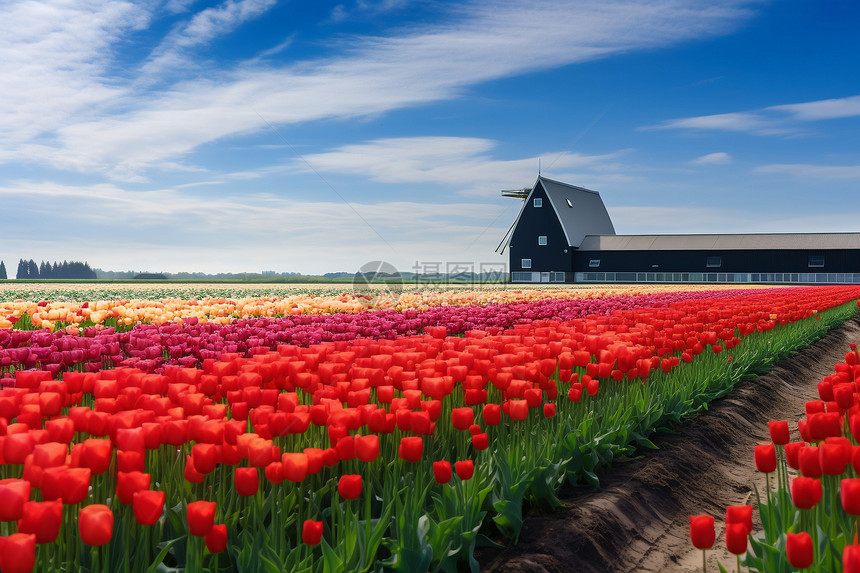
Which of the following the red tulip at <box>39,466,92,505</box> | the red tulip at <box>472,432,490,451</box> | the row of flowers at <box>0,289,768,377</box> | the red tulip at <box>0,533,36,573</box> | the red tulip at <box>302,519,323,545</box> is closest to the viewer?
the red tulip at <box>0,533,36,573</box>

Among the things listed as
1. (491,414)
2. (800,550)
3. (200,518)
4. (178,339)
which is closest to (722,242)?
(178,339)

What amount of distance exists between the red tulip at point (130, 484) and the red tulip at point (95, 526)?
10.5 inches

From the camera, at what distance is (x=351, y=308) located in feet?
46.8

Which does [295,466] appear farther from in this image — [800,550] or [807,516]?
[807,516]

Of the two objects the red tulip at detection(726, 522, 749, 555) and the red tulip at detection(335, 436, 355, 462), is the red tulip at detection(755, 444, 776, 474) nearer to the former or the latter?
the red tulip at detection(726, 522, 749, 555)

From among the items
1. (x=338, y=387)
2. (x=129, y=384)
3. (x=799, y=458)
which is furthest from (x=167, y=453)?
(x=799, y=458)

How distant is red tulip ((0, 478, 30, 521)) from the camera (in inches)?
89.4

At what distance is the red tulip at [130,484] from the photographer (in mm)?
2553

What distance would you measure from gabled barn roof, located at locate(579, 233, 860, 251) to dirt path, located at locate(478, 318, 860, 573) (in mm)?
52982

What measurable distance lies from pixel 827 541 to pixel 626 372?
3.10m

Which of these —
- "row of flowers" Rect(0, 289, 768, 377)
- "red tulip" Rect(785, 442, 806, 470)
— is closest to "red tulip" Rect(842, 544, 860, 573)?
"red tulip" Rect(785, 442, 806, 470)

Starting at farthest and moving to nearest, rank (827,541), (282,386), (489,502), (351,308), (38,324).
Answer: (351,308)
(38,324)
(282,386)
(489,502)
(827,541)

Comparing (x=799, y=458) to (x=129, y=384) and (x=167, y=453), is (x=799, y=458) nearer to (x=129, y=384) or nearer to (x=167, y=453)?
(x=167, y=453)

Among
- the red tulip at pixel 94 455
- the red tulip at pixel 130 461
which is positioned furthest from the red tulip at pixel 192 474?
the red tulip at pixel 94 455
